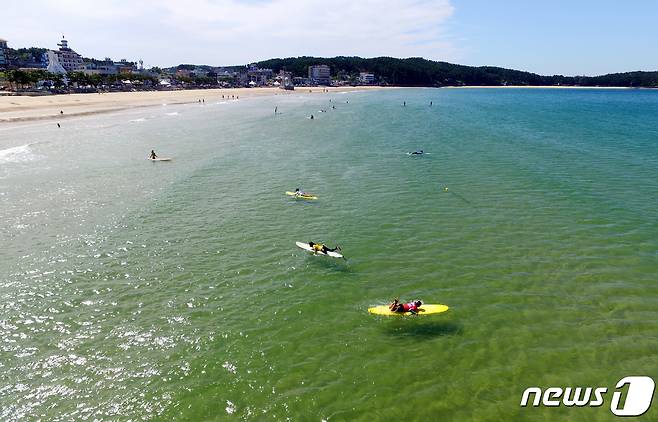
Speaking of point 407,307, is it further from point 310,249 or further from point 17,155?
point 17,155

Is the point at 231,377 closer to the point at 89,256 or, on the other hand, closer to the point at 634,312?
the point at 89,256

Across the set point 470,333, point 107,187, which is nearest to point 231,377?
point 470,333

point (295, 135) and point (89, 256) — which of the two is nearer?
point (89, 256)

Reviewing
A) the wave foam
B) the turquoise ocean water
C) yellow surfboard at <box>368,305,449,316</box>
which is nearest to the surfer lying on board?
the turquoise ocean water

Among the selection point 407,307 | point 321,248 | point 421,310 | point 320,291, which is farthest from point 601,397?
point 321,248

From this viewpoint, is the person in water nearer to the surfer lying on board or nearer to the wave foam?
the surfer lying on board

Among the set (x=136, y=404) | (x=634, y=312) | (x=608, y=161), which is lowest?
(x=136, y=404)
